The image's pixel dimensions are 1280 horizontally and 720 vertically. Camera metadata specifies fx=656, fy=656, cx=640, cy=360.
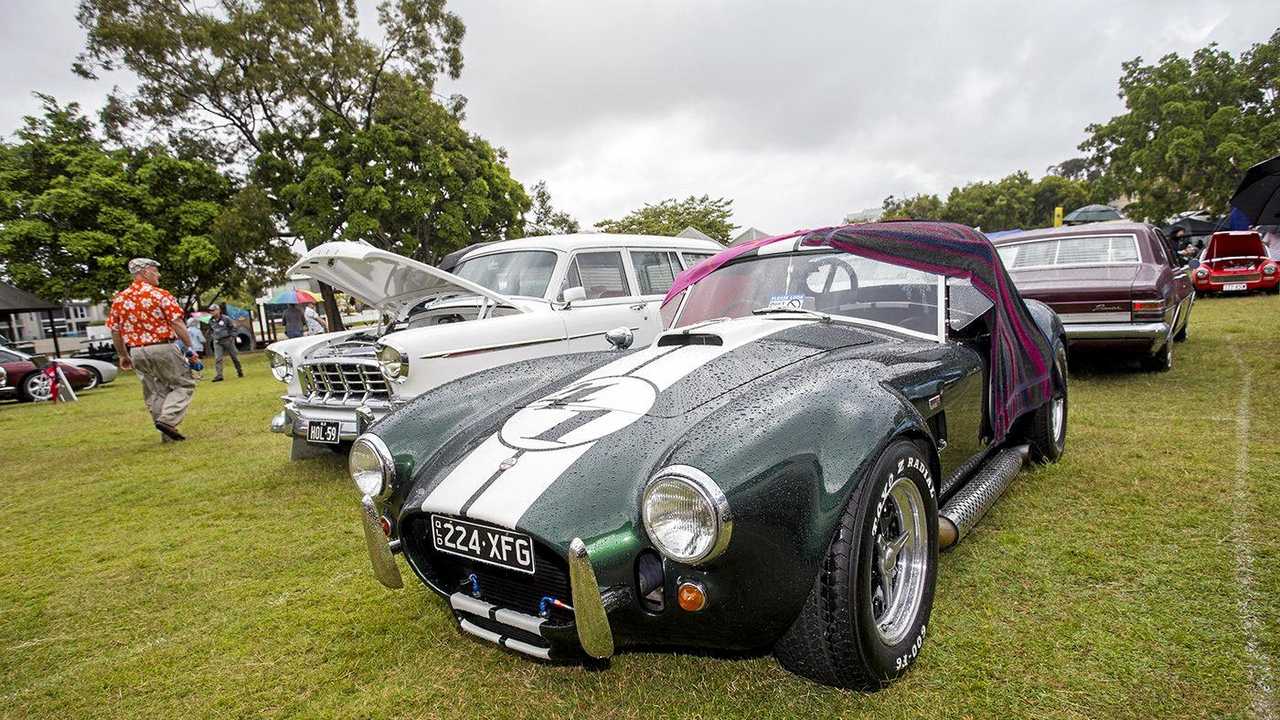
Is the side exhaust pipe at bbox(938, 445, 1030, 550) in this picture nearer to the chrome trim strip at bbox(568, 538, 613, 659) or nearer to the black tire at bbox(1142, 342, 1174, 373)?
the chrome trim strip at bbox(568, 538, 613, 659)

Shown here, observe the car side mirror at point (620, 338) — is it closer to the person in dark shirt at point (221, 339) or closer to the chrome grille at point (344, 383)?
the chrome grille at point (344, 383)

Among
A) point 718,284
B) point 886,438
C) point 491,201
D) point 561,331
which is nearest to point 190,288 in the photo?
point 491,201

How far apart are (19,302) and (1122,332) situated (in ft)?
107

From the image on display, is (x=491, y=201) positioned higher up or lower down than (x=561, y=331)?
higher up

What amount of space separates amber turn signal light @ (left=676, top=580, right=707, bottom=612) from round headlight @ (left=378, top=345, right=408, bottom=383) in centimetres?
291

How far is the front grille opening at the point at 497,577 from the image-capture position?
74.3 inches

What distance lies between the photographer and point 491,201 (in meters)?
20.5

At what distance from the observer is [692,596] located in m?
1.75

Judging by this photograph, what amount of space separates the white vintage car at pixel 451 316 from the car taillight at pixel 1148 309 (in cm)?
420

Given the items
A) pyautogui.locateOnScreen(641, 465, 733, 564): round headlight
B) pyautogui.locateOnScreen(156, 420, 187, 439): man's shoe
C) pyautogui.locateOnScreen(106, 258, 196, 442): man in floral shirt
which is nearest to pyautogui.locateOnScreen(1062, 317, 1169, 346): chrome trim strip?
pyautogui.locateOnScreen(641, 465, 733, 564): round headlight

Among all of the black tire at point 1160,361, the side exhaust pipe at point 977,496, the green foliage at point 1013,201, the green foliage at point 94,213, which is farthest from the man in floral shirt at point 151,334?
the green foliage at point 1013,201

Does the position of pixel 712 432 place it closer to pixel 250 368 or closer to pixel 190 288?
pixel 250 368

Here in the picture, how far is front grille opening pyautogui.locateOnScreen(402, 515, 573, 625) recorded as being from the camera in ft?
6.19

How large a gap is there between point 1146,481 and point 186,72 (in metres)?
23.7
